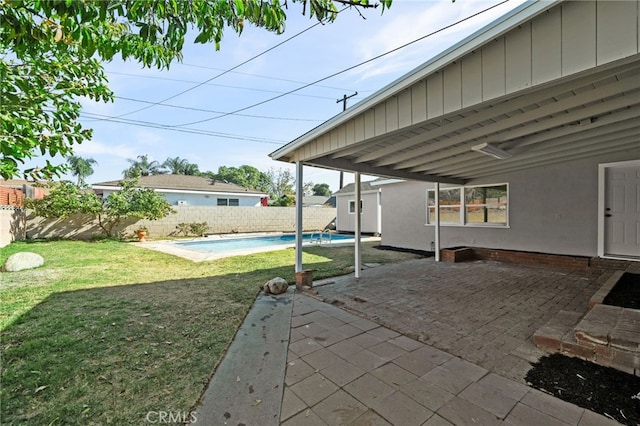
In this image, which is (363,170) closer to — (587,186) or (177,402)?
(177,402)

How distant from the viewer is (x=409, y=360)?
268 cm

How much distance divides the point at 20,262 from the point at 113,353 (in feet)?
19.6

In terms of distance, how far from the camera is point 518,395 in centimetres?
214

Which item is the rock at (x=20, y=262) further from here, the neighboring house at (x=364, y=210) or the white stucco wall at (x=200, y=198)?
the neighboring house at (x=364, y=210)

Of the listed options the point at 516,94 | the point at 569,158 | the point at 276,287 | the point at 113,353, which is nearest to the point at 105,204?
the point at 276,287

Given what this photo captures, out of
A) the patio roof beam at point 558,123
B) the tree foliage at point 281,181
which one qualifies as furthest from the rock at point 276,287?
the tree foliage at point 281,181

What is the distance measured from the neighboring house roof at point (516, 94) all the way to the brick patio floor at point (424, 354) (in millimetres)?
2319

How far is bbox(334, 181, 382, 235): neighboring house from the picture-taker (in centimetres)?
1593

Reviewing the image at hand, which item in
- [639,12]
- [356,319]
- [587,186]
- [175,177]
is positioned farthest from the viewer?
[175,177]

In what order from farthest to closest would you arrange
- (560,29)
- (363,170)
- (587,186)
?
(587,186) → (363,170) → (560,29)

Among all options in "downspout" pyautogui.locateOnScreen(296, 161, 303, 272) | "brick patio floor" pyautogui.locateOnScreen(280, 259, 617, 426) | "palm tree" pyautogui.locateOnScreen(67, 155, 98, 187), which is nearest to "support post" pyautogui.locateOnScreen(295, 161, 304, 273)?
"downspout" pyautogui.locateOnScreen(296, 161, 303, 272)

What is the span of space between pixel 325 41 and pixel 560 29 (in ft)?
15.8

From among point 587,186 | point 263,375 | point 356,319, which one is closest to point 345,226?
point 587,186

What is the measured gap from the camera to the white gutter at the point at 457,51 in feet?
6.59
